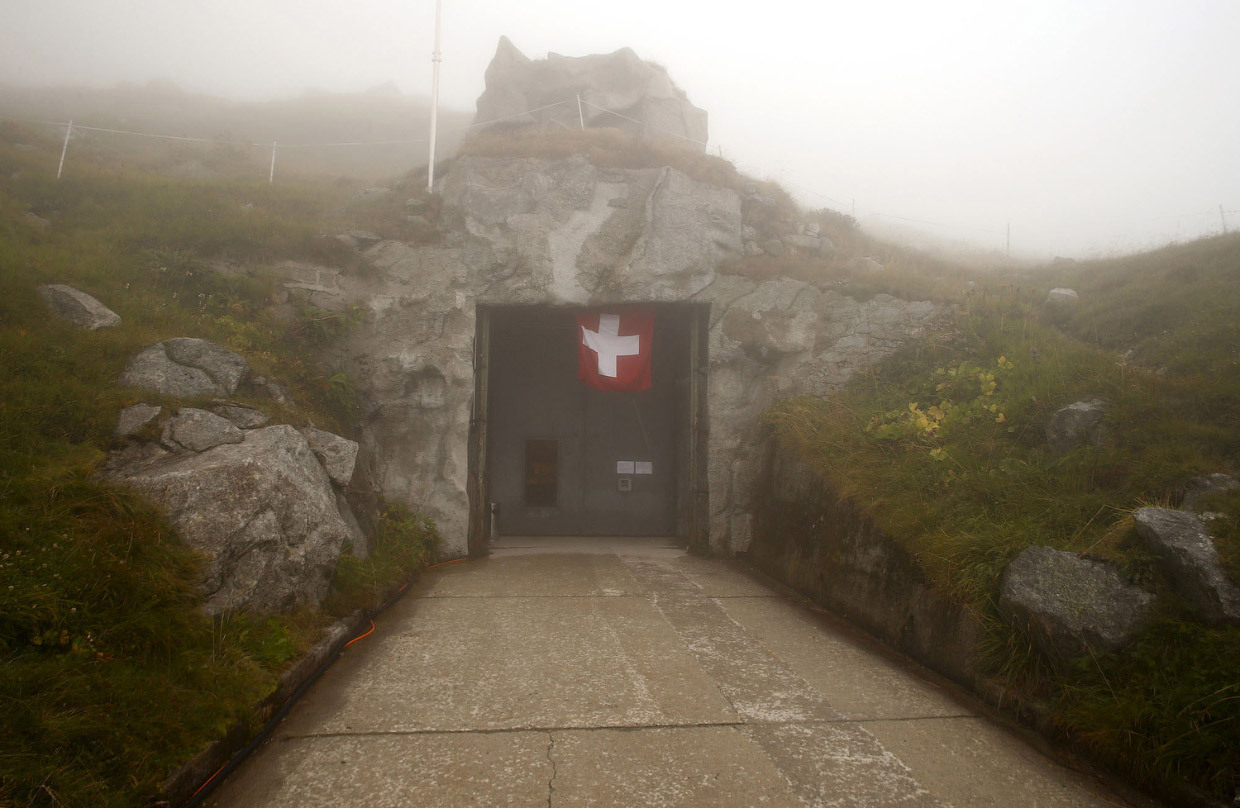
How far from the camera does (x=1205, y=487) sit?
469 centimetres

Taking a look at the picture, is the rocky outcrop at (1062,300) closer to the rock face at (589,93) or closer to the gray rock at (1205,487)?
the gray rock at (1205,487)

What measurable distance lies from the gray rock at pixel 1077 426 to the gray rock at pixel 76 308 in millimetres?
9080

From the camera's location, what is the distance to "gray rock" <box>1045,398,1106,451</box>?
233 inches

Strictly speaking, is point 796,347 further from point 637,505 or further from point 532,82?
point 532,82

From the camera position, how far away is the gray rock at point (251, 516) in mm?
4715

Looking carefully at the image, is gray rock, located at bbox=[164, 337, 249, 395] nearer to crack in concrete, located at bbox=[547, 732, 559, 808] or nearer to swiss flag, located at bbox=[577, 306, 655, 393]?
crack in concrete, located at bbox=[547, 732, 559, 808]

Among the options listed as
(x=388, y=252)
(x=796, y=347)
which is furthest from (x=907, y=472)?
(x=388, y=252)

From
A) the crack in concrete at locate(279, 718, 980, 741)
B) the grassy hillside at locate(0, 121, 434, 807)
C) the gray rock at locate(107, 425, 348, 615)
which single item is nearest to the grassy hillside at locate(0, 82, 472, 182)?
the grassy hillside at locate(0, 121, 434, 807)

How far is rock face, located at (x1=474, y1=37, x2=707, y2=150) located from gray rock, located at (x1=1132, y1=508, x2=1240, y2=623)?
14081 mm

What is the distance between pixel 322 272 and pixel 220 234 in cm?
136

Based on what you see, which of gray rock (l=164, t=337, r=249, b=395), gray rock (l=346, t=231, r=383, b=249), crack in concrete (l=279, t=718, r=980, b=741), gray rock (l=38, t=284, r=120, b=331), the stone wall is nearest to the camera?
crack in concrete (l=279, t=718, r=980, b=741)

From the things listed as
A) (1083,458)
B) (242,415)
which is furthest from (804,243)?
(242,415)

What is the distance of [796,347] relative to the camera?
1019 cm

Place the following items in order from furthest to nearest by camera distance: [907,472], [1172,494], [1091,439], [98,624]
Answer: [907,472], [1091,439], [1172,494], [98,624]
